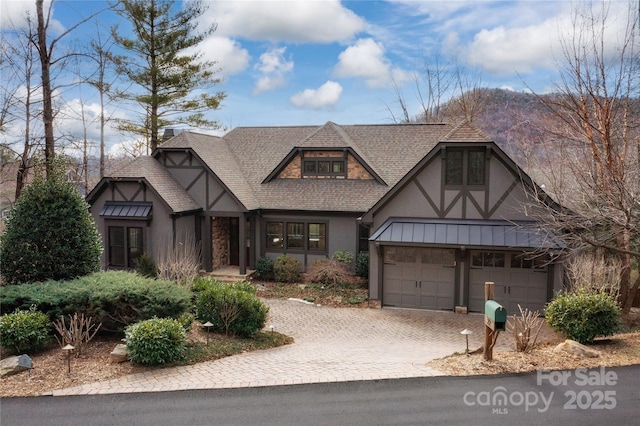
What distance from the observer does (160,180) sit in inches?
787

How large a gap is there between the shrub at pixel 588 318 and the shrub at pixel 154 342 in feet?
28.9

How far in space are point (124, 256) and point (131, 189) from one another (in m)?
2.83

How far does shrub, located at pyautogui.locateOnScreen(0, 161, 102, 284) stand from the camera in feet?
37.3

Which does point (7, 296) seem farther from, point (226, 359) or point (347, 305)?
point (347, 305)

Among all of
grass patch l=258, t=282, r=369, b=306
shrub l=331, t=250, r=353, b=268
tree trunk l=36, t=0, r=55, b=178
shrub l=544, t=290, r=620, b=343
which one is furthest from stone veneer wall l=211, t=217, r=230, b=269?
shrub l=544, t=290, r=620, b=343

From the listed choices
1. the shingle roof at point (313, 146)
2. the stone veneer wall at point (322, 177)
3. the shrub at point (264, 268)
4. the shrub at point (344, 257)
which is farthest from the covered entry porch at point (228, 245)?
the shrub at point (344, 257)

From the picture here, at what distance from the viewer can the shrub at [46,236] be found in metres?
11.4

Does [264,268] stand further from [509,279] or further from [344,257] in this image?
[509,279]

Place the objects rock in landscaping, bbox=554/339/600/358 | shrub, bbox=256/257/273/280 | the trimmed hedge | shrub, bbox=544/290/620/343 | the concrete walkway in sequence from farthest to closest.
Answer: shrub, bbox=256/257/273/280 < shrub, bbox=544/290/620/343 < the trimmed hedge < rock in landscaping, bbox=554/339/600/358 < the concrete walkway

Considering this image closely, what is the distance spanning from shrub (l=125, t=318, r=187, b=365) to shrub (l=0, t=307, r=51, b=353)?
189 cm

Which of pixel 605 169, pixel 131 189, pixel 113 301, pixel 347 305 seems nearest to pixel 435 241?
pixel 347 305

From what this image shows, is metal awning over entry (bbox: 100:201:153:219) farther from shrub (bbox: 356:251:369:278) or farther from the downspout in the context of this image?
shrub (bbox: 356:251:369:278)

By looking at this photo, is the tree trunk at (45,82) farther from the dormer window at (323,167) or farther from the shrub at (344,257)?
the shrub at (344,257)

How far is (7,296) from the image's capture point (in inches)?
404
